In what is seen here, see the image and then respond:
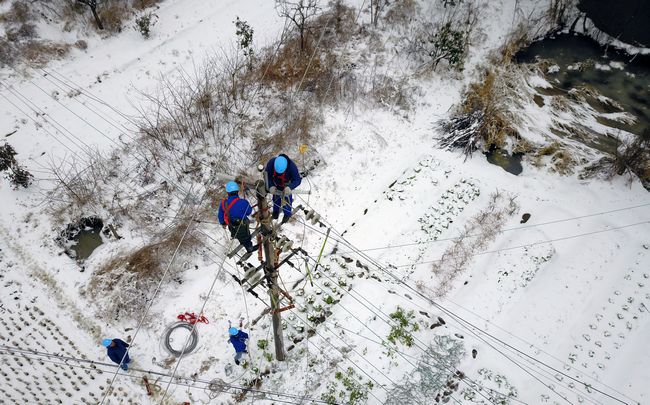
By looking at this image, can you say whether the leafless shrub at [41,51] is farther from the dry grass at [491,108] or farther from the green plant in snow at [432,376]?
the green plant in snow at [432,376]

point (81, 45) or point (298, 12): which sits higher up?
point (81, 45)

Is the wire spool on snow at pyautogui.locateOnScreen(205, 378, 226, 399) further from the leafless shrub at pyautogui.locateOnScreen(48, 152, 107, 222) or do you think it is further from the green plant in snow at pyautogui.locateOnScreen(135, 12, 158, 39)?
the green plant in snow at pyautogui.locateOnScreen(135, 12, 158, 39)

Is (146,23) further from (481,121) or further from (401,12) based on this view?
(481,121)

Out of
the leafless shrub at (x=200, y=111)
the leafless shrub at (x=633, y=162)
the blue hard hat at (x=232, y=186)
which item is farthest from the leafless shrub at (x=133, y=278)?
the leafless shrub at (x=633, y=162)

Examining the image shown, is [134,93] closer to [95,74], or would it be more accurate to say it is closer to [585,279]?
[95,74]

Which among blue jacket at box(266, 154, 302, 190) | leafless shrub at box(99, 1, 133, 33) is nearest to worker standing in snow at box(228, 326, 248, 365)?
blue jacket at box(266, 154, 302, 190)

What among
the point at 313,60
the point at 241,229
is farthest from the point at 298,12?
the point at 241,229
